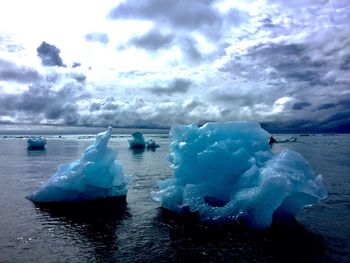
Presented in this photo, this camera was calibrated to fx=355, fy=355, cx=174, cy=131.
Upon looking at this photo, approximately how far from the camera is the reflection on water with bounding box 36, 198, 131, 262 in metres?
9.10

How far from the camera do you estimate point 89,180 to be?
14359mm

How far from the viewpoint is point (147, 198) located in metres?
15.3

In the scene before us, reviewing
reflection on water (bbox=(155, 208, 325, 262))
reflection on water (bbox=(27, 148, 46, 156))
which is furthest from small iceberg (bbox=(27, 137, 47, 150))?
reflection on water (bbox=(155, 208, 325, 262))

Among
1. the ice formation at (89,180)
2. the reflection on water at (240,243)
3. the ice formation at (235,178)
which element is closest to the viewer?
the reflection on water at (240,243)

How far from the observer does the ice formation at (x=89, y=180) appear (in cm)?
1410

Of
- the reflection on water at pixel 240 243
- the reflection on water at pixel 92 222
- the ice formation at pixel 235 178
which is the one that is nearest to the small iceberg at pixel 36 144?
the reflection on water at pixel 92 222

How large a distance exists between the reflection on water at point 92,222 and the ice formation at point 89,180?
0.53 m

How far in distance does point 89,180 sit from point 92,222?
3.09 meters

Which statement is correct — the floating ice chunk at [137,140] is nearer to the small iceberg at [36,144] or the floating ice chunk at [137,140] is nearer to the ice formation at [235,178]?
the small iceberg at [36,144]

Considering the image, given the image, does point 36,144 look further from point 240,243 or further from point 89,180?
point 240,243

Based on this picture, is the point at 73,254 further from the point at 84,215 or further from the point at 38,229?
the point at 84,215

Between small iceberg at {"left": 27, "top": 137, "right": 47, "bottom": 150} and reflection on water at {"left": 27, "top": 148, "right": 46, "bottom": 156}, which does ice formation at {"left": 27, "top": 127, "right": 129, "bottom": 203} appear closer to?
reflection on water at {"left": 27, "top": 148, "right": 46, "bottom": 156}

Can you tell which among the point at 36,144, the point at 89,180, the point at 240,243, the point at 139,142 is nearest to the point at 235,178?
the point at 240,243

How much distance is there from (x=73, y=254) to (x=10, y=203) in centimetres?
683
